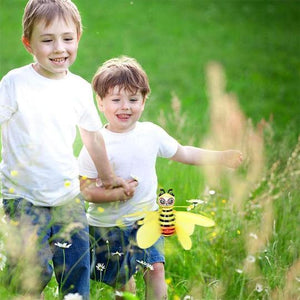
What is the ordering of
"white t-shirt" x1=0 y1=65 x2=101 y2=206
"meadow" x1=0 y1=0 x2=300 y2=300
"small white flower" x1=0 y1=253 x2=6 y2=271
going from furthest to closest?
"meadow" x1=0 y1=0 x2=300 y2=300, "white t-shirt" x1=0 y1=65 x2=101 y2=206, "small white flower" x1=0 y1=253 x2=6 y2=271

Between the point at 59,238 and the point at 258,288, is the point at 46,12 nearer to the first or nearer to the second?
the point at 59,238

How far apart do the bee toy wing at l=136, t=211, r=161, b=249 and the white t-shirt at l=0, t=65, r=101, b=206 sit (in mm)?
348

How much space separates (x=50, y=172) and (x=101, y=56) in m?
7.56

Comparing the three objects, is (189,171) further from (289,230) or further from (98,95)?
(98,95)

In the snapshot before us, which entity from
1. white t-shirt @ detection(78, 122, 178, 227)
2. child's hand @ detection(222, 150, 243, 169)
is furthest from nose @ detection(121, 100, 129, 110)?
child's hand @ detection(222, 150, 243, 169)

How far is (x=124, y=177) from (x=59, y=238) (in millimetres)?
387

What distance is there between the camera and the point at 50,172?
3.05 m

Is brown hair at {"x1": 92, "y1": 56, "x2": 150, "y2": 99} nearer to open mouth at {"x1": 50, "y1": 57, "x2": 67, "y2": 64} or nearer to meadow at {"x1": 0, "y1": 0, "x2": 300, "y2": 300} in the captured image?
open mouth at {"x1": 50, "y1": 57, "x2": 67, "y2": 64}

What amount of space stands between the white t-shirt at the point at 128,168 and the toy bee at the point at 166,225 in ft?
0.68

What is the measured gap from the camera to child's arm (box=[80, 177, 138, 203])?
3184 mm

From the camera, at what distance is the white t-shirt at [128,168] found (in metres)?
3.24

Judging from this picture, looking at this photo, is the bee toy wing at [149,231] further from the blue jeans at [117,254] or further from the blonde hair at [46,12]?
the blonde hair at [46,12]

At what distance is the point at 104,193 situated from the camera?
10.5ft

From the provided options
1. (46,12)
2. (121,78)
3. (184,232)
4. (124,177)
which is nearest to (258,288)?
(184,232)
